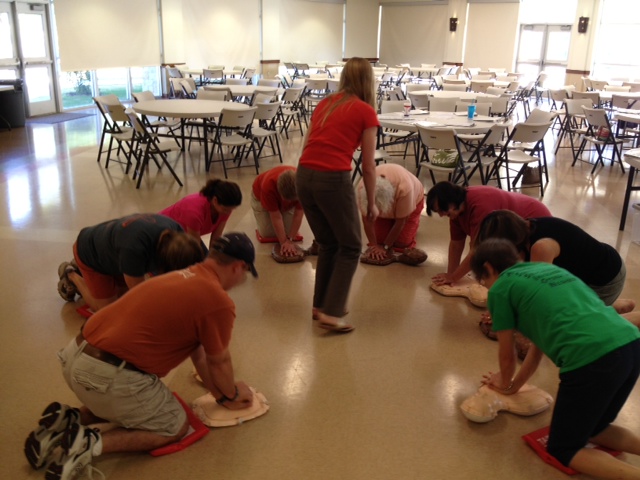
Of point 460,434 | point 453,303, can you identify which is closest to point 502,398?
point 460,434

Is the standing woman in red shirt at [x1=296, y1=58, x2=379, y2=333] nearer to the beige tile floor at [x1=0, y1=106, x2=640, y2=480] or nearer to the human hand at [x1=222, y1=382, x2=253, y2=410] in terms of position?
the beige tile floor at [x1=0, y1=106, x2=640, y2=480]

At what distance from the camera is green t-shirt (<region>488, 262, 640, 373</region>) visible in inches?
77.2

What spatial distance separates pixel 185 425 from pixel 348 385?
2.64ft

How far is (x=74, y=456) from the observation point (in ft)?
6.51

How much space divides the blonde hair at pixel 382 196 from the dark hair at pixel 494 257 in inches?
57.9

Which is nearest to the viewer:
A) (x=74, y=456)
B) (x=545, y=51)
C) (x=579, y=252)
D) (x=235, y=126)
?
(x=74, y=456)

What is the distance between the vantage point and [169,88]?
48.3 ft

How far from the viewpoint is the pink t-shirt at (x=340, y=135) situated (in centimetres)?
287

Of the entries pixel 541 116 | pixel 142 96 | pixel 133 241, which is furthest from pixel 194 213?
pixel 142 96

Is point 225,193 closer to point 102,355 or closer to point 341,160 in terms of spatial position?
point 341,160

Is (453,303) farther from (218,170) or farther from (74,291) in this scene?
(218,170)

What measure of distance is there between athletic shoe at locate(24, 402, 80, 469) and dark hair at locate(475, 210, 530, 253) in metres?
1.91

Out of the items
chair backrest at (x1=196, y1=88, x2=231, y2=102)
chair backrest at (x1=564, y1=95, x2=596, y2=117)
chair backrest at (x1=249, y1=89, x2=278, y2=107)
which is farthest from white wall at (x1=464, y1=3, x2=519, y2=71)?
chair backrest at (x1=196, y1=88, x2=231, y2=102)

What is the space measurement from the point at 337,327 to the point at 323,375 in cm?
43
